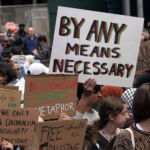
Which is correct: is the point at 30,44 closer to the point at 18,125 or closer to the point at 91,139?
the point at 91,139

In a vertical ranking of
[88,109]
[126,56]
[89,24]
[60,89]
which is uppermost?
[89,24]

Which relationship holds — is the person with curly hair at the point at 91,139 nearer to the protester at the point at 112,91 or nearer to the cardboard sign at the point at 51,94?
the cardboard sign at the point at 51,94

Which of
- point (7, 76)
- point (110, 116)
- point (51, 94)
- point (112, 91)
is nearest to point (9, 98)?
point (51, 94)

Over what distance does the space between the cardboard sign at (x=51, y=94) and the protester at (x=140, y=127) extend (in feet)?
3.27

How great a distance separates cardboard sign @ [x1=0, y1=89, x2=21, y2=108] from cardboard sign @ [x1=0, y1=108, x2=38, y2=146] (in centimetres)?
45

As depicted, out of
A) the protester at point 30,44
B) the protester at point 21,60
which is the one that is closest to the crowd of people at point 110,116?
the protester at point 21,60

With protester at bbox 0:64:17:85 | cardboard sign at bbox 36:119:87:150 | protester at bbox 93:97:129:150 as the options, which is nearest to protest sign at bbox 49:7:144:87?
protester at bbox 93:97:129:150

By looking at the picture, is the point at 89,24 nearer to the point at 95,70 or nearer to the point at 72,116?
the point at 95,70

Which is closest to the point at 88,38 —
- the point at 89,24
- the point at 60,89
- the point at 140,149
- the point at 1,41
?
the point at 89,24

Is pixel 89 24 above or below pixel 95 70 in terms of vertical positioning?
above

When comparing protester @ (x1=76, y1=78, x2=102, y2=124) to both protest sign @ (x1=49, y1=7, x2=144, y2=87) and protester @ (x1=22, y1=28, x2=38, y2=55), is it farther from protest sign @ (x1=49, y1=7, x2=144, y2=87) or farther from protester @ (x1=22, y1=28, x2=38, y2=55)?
protester @ (x1=22, y1=28, x2=38, y2=55)

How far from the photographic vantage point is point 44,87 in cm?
347

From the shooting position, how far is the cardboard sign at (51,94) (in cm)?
341

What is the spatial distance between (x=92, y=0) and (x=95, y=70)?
11.9 m
